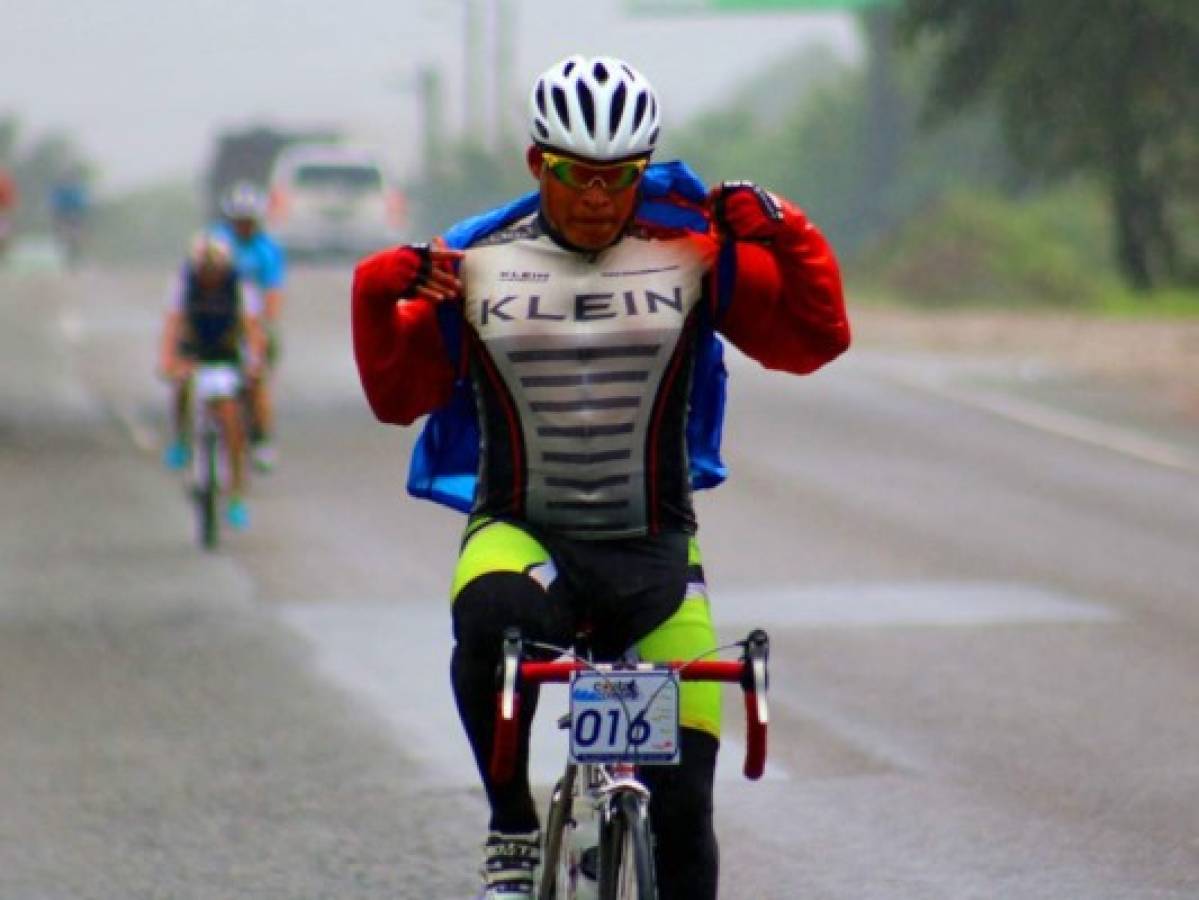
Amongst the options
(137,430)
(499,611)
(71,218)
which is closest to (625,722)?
(499,611)

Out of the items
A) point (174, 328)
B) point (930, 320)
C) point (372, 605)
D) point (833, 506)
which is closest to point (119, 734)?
point (372, 605)

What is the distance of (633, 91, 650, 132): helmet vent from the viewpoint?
19.7ft

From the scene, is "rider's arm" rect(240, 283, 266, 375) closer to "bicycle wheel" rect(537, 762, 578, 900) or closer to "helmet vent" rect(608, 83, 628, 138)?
"bicycle wheel" rect(537, 762, 578, 900)

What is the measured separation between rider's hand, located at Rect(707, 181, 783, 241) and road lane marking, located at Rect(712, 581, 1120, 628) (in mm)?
7866

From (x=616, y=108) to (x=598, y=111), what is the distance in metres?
0.03

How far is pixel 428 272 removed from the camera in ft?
20.2

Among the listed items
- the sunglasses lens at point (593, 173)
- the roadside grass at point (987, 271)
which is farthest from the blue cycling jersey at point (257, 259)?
the roadside grass at point (987, 271)

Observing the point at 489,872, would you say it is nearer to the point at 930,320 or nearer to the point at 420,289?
the point at 420,289

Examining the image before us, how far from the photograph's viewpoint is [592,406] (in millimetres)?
6211

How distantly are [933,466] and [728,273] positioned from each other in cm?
1546

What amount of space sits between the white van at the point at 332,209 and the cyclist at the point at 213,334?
105 feet

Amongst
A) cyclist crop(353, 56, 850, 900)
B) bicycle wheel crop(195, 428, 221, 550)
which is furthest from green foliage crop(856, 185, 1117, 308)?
cyclist crop(353, 56, 850, 900)

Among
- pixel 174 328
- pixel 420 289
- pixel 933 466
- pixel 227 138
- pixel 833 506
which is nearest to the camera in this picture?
pixel 420 289

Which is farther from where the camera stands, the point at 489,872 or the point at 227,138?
the point at 227,138
